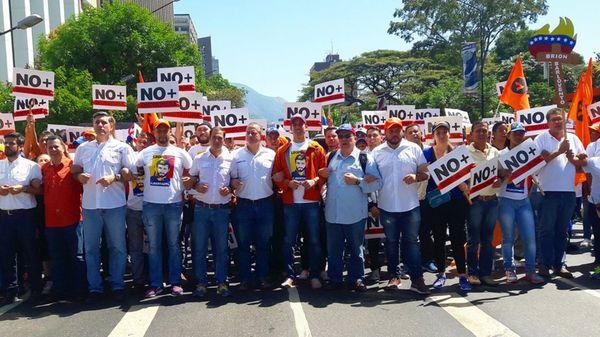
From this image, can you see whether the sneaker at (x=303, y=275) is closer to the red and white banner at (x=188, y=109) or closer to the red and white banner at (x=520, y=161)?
the red and white banner at (x=520, y=161)

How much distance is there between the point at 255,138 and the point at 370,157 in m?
1.40

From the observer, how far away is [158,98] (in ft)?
29.2

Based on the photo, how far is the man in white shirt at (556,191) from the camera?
7.25m

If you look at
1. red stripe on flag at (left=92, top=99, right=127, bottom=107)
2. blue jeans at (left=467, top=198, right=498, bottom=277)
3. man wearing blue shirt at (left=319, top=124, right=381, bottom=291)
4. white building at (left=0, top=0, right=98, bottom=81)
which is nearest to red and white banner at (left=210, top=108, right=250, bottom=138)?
red stripe on flag at (left=92, top=99, right=127, bottom=107)

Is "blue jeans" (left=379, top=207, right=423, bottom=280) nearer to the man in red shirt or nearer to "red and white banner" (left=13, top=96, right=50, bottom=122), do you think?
the man in red shirt

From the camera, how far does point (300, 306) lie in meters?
6.32

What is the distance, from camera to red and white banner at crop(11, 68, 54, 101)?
9250mm

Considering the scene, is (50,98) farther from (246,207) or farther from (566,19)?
(566,19)

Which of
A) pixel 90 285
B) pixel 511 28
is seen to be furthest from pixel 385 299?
pixel 511 28

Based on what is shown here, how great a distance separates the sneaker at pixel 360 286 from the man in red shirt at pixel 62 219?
3268mm

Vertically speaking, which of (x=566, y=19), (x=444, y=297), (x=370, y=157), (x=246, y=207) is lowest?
(x=444, y=297)

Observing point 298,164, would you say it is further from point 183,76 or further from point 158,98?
point 183,76

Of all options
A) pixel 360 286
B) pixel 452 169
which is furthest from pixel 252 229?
pixel 452 169

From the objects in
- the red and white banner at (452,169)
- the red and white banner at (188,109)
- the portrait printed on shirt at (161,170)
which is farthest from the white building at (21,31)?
the red and white banner at (452,169)
